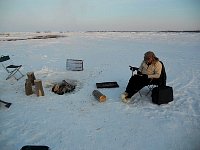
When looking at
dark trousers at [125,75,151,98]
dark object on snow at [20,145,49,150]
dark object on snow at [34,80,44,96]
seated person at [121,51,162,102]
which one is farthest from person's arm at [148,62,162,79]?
dark object on snow at [20,145,49,150]

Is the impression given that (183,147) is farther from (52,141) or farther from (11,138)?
(11,138)

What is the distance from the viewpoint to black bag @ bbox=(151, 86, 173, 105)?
5.58 meters

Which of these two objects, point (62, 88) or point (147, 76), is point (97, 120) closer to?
point (147, 76)

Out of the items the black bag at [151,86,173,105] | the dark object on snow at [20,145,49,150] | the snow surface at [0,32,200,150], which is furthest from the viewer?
the black bag at [151,86,173,105]

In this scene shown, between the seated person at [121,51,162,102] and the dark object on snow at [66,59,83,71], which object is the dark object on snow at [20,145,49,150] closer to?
the seated person at [121,51,162,102]

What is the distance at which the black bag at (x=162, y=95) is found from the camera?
5.58 meters

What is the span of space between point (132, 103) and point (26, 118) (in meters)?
2.48

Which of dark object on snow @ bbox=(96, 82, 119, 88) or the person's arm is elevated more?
the person's arm

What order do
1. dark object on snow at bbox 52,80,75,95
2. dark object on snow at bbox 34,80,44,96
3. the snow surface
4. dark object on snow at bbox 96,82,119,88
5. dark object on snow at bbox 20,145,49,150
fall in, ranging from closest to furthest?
1. dark object on snow at bbox 20,145,49,150
2. the snow surface
3. dark object on snow at bbox 34,80,44,96
4. dark object on snow at bbox 52,80,75,95
5. dark object on snow at bbox 96,82,119,88

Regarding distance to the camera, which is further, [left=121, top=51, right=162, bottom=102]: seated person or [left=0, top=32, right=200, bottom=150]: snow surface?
[left=121, top=51, right=162, bottom=102]: seated person

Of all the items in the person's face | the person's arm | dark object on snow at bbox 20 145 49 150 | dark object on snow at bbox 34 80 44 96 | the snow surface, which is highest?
the person's face

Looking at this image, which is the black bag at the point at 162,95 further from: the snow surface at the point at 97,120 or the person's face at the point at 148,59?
the person's face at the point at 148,59

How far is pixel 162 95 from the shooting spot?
561cm

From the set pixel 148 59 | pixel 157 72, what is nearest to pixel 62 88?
pixel 148 59
